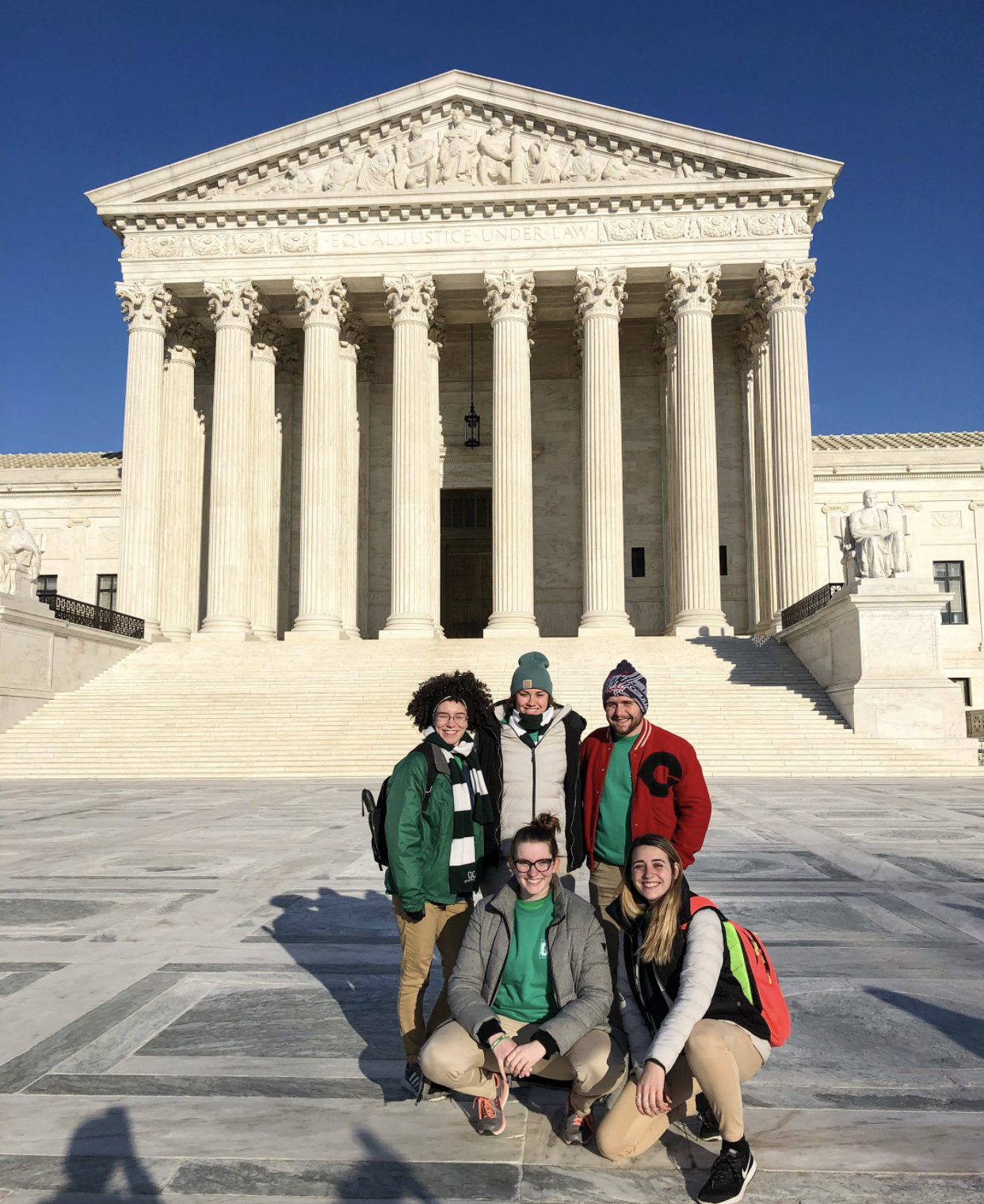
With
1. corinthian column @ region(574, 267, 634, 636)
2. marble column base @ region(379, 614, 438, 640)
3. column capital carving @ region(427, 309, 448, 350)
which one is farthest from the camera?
column capital carving @ region(427, 309, 448, 350)

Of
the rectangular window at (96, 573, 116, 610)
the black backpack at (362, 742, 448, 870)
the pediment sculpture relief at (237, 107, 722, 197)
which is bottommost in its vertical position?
the black backpack at (362, 742, 448, 870)

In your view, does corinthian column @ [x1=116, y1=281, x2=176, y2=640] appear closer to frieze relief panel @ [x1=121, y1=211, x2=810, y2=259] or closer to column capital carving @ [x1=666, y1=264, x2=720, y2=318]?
frieze relief panel @ [x1=121, y1=211, x2=810, y2=259]

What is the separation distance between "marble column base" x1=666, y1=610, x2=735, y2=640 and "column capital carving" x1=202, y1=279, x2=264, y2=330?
17.2 meters

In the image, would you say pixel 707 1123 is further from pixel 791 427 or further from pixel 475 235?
pixel 475 235

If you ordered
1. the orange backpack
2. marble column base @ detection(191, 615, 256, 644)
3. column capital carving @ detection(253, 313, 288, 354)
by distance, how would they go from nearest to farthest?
the orange backpack
marble column base @ detection(191, 615, 256, 644)
column capital carving @ detection(253, 313, 288, 354)

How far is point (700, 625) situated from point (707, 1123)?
2638 centimetres

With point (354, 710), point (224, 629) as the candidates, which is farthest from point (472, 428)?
point (354, 710)

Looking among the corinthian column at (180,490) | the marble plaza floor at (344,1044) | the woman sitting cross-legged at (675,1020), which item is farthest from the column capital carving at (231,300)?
the woman sitting cross-legged at (675,1020)

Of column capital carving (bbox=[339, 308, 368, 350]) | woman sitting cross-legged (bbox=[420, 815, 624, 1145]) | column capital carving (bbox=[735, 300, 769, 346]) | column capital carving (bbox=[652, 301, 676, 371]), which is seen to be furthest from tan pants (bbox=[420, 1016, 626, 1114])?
column capital carving (bbox=[339, 308, 368, 350])

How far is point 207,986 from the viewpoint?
540cm

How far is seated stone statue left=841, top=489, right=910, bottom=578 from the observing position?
2200 centimetres

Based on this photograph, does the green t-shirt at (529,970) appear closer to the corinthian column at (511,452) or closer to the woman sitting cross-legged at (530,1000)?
the woman sitting cross-legged at (530,1000)

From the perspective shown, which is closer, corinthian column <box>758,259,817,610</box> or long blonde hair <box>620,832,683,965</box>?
long blonde hair <box>620,832,683,965</box>

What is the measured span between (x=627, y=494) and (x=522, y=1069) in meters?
34.1
